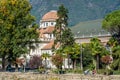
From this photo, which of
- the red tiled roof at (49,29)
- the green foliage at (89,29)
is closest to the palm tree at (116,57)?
the green foliage at (89,29)

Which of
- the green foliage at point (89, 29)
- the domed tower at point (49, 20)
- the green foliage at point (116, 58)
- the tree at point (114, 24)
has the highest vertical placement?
the domed tower at point (49, 20)

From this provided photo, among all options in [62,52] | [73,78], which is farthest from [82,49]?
[73,78]

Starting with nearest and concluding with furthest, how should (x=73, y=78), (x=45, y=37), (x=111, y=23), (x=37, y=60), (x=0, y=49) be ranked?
1. (x=73, y=78)
2. (x=0, y=49)
3. (x=111, y=23)
4. (x=37, y=60)
5. (x=45, y=37)

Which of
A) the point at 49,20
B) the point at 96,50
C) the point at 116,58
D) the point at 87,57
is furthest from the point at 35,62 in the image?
the point at 116,58

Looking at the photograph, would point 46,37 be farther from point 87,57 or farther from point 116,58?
point 116,58

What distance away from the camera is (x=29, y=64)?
4732 inches

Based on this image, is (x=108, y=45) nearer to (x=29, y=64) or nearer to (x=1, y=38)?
(x=29, y=64)

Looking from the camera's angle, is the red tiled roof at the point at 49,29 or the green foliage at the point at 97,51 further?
the red tiled roof at the point at 49,29

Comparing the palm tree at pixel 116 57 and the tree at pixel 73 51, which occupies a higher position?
the tree at pixel 73 51

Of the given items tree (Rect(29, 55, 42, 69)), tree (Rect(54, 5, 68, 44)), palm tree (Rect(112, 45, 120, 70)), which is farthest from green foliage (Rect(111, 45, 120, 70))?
tree (Rect(29, 55, 42, 69))

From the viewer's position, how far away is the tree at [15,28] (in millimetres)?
60125

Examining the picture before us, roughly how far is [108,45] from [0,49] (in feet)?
152

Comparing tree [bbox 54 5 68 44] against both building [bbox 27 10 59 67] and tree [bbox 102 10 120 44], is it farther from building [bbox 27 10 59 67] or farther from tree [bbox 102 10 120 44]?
building [bbox 27 10 59 67]

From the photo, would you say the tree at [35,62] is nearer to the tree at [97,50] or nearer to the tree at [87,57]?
the tree at [87,57]
